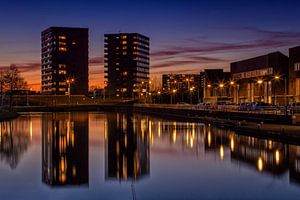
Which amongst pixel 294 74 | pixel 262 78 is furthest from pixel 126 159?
pixel 262 78

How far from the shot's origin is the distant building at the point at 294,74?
297 feet

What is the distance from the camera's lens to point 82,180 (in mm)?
23156

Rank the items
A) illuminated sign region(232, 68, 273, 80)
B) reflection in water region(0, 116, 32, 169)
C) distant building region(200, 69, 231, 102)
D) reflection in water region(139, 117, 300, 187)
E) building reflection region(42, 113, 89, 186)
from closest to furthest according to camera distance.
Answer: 1. building reflection region(42, 113, 89, 186)
2. reflection in water region(139, 117, 300, 187)
3. reflection in water region(0, 116, 32, 169)
4. illuminated sign region(232, 68, 273, 80)
5. distant building region(200, 69, 231, 102)

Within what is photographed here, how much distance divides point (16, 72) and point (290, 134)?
10034 centimetres

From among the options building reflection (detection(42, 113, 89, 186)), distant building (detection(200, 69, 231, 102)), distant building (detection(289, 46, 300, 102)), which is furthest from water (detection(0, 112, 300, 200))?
distant building (detection(200, 69, 231, 102))

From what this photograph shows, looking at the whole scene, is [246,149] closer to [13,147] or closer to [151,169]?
[151,169]

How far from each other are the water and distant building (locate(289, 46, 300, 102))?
171 ft

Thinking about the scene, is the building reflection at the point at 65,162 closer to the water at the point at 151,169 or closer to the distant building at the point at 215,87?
the water at the point at 151,169

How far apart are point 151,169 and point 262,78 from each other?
8218 centimetres

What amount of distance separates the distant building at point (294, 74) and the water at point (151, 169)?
52037 millimetres

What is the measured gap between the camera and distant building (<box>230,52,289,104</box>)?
9781 centimetres

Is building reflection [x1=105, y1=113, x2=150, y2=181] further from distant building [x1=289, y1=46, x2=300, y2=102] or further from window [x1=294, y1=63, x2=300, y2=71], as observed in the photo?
window [x1=294, y1=63, x2=300, y2=71]

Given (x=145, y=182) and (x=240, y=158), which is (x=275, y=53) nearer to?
(x=240, y=158)

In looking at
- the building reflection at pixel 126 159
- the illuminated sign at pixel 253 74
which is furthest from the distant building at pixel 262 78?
the building reflection at pixel 126 159
